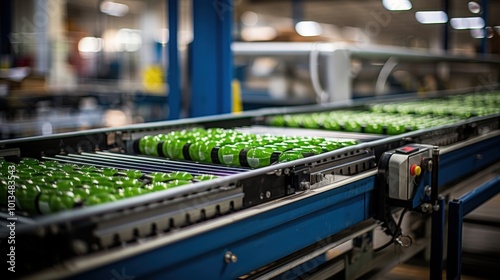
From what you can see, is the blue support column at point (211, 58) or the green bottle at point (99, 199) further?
the blue support column at point (211, 58)

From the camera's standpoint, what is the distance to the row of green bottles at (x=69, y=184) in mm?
1308

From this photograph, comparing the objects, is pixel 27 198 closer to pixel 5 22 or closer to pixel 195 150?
pixel 195 150

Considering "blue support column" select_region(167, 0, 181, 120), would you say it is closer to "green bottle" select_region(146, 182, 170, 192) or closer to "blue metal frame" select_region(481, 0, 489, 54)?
"green bottle" select_region(146, 182, 170, 192)

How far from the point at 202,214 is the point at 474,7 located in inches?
291

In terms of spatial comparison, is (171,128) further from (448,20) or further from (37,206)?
(448,20)

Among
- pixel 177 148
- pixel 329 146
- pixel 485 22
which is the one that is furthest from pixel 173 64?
pixel 485 22

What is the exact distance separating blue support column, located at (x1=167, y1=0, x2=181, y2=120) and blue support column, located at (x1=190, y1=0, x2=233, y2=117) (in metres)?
0.30

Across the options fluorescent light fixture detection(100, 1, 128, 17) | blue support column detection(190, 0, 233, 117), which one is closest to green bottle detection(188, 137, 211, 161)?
blue support column detection(190, 0, 233, 117)

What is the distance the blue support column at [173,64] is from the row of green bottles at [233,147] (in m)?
1.61

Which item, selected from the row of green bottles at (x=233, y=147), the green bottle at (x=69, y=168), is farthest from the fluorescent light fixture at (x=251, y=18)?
the green bottle at (x=69, y=168)

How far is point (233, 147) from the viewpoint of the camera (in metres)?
2.00

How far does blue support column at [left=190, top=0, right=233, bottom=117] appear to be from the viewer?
351cm

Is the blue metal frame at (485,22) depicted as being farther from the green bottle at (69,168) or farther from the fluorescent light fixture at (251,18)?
the fluorescent light fixture at (251,18)

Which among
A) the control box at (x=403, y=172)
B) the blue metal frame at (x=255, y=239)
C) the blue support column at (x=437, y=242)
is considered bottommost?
the blue support column at (x=437, y=242)
